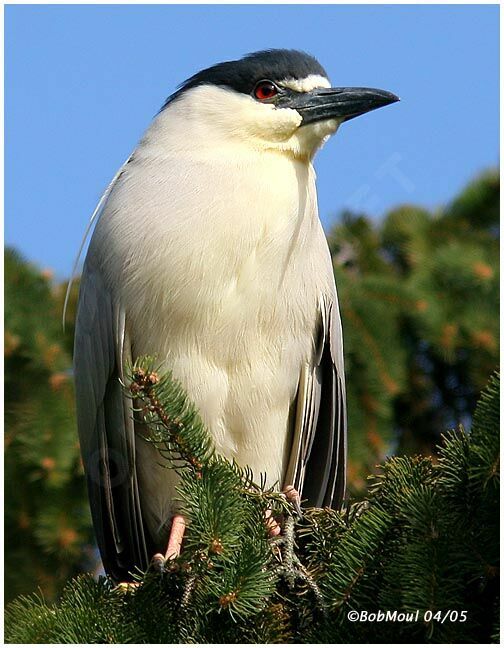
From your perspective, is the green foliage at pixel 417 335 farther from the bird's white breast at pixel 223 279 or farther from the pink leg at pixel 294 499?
the pink leg at pixel 294 499

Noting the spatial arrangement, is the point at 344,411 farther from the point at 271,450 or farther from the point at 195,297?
the point at 195,297

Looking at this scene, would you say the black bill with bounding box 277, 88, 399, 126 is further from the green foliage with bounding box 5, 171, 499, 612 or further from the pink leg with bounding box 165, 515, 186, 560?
the pink leg with bounding box 165, 515, 186, 560

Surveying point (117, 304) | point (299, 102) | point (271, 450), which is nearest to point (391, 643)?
point (271, 450)

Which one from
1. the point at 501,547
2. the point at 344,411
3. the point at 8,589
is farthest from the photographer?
the point at 8,589

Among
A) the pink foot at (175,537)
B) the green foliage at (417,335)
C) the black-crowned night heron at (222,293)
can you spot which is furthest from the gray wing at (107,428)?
the green foliage at (417,335)

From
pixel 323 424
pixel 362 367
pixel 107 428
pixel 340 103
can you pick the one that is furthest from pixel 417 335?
pixel 107 428

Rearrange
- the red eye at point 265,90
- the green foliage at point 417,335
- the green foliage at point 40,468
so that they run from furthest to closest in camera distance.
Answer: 1. the green foliage at point 417,335
2. the green foliage at point 40,468
3. the red eye at point 265,90
